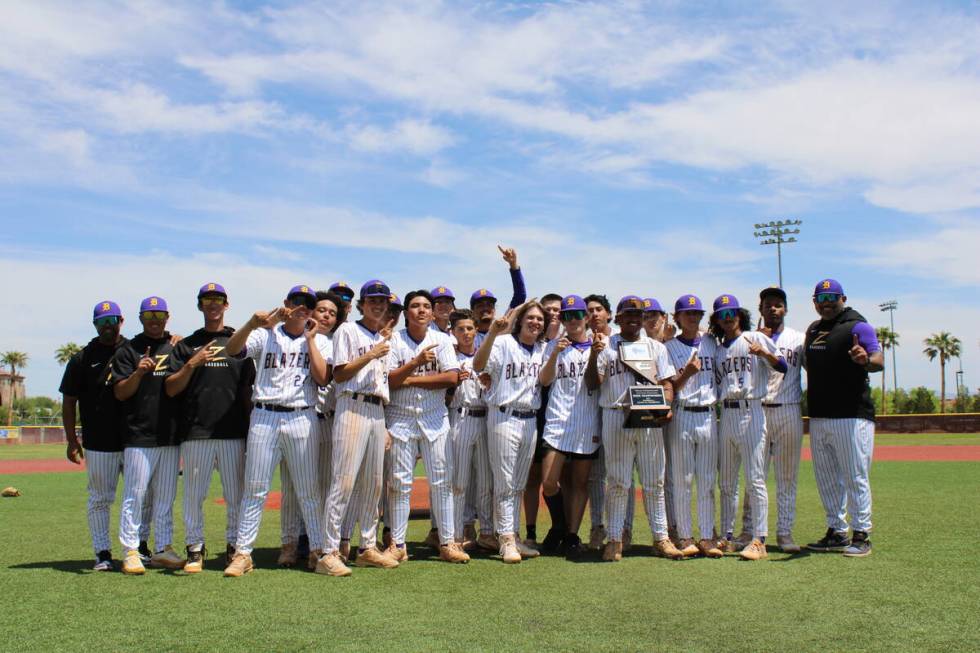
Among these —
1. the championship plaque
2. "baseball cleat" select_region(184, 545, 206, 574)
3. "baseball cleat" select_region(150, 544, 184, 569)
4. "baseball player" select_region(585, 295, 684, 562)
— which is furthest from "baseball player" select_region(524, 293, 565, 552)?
"baseball cleat" select_region(150, 544, 184, 569)

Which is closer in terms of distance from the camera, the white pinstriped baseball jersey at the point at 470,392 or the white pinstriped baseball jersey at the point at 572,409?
the white pinstriped baseball jersey at the point at 572,409

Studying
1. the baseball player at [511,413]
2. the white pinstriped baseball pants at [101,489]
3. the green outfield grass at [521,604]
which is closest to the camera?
the green outfield grass at [521,604]

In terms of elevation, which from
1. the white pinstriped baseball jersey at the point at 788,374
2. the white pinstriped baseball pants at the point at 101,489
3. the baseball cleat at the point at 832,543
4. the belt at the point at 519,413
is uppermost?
the white pinstriped baseball jersey at the point at 788,374

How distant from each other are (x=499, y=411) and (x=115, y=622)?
317 centimetres

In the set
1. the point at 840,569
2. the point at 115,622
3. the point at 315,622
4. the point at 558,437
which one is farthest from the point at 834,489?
the point at 115,622

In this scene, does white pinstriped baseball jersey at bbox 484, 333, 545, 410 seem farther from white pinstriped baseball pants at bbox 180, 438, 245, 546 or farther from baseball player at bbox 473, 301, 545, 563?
white pinstriped baseball pants at bbox 180, 438, 245, 546

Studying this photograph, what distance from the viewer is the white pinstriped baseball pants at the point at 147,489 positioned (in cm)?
593

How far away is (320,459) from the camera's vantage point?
20.8 ft

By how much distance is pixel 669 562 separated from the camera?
6.20 meters

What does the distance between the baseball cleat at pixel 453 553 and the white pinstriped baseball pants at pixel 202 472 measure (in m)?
1.63

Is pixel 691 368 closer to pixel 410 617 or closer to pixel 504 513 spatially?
pixel 504 513

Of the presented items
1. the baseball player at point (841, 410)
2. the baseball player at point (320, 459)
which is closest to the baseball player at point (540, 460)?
the baseball player at point (320, 459)

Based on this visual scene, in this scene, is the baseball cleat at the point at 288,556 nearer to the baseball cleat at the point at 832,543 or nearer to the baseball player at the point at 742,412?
the baseball player at the point at 742,412

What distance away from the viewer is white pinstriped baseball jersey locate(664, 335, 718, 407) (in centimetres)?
654
